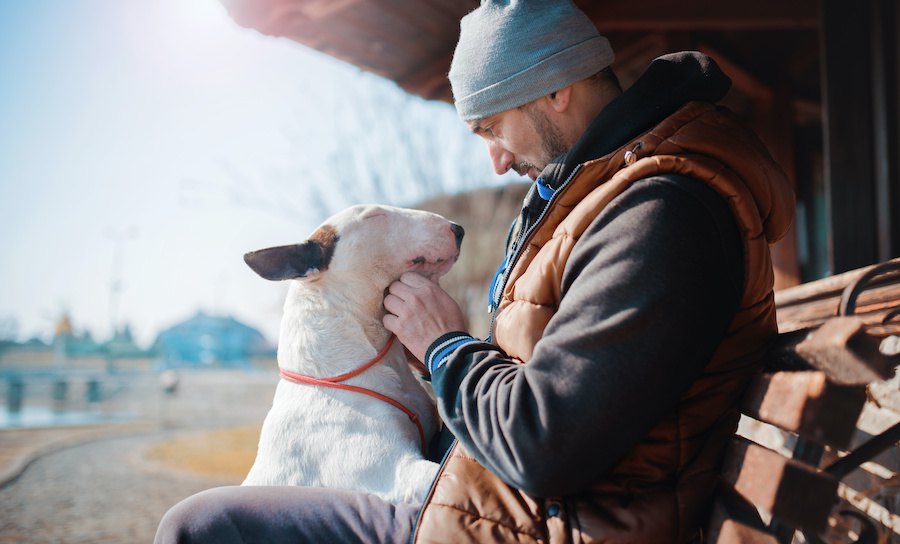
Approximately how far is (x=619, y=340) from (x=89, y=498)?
857 cm

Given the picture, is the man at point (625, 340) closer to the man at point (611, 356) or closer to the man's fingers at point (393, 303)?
the man at point (611, 356)

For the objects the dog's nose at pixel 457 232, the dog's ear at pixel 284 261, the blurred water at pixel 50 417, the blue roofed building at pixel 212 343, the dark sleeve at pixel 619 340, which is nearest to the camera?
the dark sleeve at pixel 619 340

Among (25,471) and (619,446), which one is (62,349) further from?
(619,446)

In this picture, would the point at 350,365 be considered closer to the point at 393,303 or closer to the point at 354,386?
the point at 354,386

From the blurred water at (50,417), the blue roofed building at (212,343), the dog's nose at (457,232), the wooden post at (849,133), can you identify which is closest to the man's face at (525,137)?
the dog's nose at (457,232)

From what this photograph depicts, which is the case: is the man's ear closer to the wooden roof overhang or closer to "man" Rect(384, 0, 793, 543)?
"man" Rect(384, 0, 793, 543)

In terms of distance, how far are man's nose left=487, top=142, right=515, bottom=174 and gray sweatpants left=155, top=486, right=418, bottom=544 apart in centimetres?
98

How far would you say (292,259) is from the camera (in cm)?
220

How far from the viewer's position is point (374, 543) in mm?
1473

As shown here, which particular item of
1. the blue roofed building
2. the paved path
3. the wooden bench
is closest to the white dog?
the wooden bench

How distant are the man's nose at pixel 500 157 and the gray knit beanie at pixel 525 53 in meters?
0.13

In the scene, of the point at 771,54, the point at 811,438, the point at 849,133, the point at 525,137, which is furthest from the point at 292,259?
the point at 771,54

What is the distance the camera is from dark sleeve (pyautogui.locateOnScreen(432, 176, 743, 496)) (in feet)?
3.91

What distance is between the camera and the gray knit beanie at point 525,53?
1804 mm
